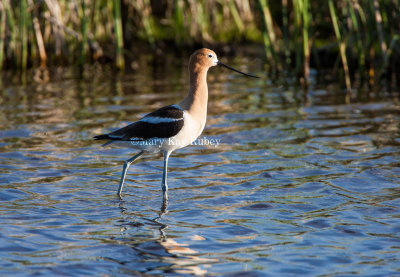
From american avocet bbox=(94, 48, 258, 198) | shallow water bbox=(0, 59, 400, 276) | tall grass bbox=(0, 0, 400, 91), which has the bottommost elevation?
shallow water bbox=(0, 59, 400, 276)

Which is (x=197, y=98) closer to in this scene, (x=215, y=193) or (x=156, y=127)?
(x=156, y=127)

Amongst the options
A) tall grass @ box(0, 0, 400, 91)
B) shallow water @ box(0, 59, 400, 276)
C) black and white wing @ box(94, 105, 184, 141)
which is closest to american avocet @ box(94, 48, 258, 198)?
black and white wing @ box(94, 105, 184, 141)

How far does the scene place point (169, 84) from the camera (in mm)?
14562

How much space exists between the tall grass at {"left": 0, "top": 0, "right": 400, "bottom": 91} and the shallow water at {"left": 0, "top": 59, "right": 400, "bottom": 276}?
51.1 inches

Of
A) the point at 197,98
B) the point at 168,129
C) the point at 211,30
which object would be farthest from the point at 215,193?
the point at 211,30

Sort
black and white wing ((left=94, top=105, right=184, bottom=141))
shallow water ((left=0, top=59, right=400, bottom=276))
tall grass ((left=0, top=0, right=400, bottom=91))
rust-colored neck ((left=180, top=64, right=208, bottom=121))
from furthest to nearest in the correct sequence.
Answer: tall grass ((left=0, top=0, right=400, bottom=91)) < rust-colored neck ((left=180, top=64, right=208, bottom=121)) < black and white wing ((left=94, top=105, right=184, bottom=141)) < shallow water ((left=0, top=59, right=400, bottom=276))

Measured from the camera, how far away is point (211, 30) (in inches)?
710

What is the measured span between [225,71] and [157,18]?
3.58 meters

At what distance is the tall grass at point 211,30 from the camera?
12.6 metres

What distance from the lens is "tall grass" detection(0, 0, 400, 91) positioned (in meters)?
12.6

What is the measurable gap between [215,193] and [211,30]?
11.2 m

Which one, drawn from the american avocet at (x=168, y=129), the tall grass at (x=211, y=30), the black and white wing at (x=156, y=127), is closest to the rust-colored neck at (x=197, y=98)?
the american avocet at (x=168, y=129)

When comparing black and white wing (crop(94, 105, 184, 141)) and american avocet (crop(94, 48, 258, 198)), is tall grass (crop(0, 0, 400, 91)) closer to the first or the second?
american avocet (crop(94, 48, 258, 198))

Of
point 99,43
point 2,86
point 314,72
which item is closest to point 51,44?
point 99,43
